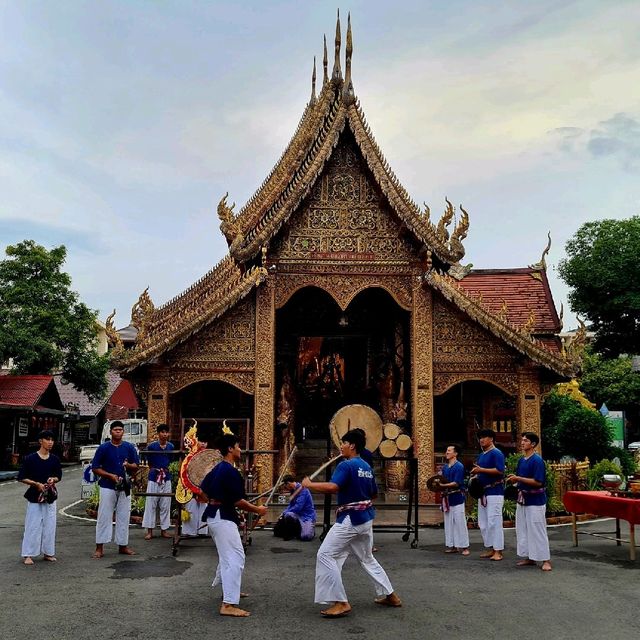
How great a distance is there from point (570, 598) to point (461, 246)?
342 inches

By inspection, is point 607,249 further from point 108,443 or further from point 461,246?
point 108,443

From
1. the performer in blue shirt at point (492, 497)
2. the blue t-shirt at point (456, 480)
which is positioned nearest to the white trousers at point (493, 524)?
the performer in blue shirt at point (492, 497)

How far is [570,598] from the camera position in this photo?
6.79m

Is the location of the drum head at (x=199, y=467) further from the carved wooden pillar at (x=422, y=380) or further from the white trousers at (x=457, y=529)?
the carved wooden pillar at (x=422, y=380)

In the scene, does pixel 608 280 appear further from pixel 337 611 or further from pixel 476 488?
pixel 337 611

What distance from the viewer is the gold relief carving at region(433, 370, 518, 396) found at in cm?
1437

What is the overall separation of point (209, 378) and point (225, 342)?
0.84 metres

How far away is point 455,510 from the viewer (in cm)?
948

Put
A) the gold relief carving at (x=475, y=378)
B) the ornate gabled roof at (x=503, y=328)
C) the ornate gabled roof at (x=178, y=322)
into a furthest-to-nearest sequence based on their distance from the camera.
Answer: the gold relief carving at (x=475, y=378) < the ornate gabled roof at (x=503, y=328) < the ornate gabled roof at (x=178, y=322)

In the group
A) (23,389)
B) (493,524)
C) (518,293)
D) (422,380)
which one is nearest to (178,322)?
(422,380)

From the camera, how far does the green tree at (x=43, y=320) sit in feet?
89.4

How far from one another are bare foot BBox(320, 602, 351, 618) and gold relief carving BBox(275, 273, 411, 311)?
8798mm

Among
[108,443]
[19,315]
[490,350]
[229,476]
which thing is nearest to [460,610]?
[229,476]

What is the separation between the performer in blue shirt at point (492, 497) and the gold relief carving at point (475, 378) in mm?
4985
